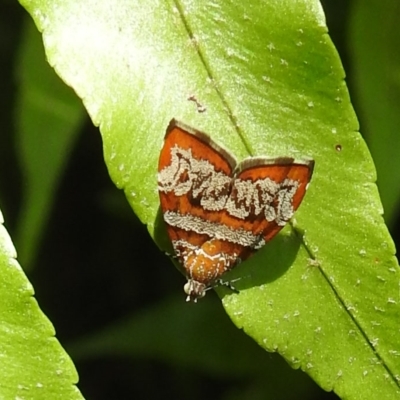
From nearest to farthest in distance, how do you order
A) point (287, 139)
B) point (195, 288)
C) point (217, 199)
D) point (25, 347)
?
point (25, 347)
point (287, 139)
point (217, 199)
point (195, 288)

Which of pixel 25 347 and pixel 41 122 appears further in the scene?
pixel 41 122

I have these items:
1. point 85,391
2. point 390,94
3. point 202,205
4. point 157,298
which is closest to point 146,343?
point 157,298

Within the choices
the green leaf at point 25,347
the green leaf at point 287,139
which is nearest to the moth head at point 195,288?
the green leaf at point 287,139

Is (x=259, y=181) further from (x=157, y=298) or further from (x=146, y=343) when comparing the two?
(x=157, y=298)

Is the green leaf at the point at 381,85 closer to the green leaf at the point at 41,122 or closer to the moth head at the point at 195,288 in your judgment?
the moth head at the point at 195,288

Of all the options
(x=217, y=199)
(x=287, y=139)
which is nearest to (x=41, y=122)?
(x=217, y=199)

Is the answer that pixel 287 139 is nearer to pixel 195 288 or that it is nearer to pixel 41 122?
pixel 195 288
